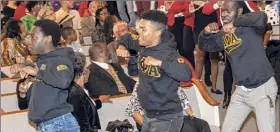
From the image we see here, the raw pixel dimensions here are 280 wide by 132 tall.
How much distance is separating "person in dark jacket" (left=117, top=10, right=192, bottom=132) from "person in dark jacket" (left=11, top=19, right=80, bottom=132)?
471 millimetres

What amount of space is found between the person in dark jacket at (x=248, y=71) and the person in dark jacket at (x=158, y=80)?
0.74 metres

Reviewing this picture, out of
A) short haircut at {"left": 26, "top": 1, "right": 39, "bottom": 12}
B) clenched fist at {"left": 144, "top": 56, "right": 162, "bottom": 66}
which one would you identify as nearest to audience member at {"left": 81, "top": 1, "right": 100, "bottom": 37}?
short haircut at {"left": 26, "top": 1, "right": 39, "bottom": 12}

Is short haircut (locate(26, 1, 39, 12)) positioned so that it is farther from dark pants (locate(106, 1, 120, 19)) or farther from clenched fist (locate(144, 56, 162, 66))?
clenched fist (locate(144, 56, 162, 66))

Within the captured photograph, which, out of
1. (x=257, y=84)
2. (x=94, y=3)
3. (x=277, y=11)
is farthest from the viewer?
(x=277, y=11)

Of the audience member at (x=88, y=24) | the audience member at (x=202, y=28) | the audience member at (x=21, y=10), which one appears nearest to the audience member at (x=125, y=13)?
the audience member at (x=88, y=24)

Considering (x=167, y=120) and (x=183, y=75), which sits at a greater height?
(x=183, y=75)

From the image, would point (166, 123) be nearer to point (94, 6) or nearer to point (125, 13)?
point (94, 6)

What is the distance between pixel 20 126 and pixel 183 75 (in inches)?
59.8

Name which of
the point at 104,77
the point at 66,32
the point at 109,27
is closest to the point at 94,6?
the point at 109,27

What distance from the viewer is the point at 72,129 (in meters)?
3.85

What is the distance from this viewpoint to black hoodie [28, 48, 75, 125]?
3.65m

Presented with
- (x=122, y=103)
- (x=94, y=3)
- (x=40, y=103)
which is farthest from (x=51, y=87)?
(x=94, y=3)

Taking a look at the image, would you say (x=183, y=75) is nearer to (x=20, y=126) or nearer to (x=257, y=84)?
(x=257, y=84)

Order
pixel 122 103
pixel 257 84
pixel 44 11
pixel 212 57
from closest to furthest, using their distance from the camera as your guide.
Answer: pixel 257 84 → pixel 122 103 → pixel 212 57 → pixel 44 11
